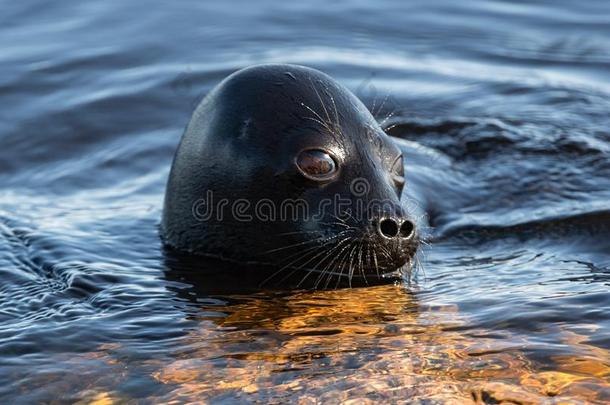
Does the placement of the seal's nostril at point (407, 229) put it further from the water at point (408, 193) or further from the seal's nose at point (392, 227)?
the water at point (408, 193)

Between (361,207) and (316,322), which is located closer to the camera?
(316,322)

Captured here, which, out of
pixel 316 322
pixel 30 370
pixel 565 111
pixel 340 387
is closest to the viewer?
pixel 340 387

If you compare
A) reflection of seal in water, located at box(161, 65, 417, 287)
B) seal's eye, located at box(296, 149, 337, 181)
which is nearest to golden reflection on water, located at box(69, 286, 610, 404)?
reflection of seal in water, located at box(161, 65, 417, 287)

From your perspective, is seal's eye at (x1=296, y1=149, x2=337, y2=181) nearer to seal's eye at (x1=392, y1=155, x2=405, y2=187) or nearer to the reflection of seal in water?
the reflection of seal in water

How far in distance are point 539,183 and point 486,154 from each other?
28.2 inches

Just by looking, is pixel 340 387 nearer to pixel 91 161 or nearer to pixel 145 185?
pixel 145 185

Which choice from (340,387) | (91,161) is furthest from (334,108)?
(91,161)

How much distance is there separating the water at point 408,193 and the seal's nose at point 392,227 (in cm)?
32

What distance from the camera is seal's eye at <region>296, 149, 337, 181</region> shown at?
242 inches

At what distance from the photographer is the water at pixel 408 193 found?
492 cm

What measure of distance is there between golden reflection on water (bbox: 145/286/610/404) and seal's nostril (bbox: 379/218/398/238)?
1.16 ft

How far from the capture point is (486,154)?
28.4ft

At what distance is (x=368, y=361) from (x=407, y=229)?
1150 mm

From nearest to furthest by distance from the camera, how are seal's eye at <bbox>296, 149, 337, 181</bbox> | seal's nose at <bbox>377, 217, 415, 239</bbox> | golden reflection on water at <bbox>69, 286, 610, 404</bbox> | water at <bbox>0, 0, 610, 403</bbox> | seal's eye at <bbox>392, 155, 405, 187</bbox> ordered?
1. golden reflection on water at <bbox>69, 286, 610, 404</bbox>
2. water at <bbox>0, 0, 610, 403</bbox>
3. seal's nose at <bbox>377, 217, 415, 239</bbox>
4. seal's eye at <bbox>296, 149, 337, 181</bbox>
5. seal's eye at <bbox>392, 155, 405, 187</bbox>
